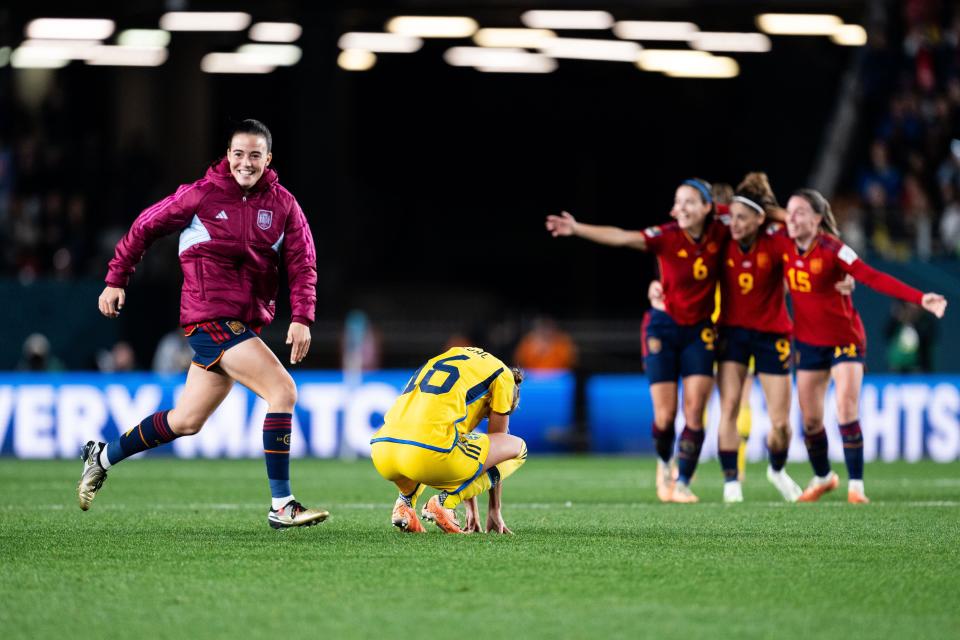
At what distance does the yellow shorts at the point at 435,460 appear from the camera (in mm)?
7195

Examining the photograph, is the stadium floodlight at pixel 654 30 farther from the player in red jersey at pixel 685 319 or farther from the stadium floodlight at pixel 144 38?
the player in red jersey at pixel 685 319

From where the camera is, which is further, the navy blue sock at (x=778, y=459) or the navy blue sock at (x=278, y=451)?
the navy blue sock at (x=778, y=459)

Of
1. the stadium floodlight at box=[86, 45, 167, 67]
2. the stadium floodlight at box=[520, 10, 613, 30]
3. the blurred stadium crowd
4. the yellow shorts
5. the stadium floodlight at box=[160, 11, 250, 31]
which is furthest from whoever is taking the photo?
the stadium floodlight at box=[86, 45, 167, 67]

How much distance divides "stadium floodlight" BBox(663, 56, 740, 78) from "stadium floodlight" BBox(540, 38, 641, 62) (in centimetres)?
100

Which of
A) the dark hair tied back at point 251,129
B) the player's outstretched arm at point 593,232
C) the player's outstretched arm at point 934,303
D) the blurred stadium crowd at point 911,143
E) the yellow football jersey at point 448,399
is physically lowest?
the yellow football jersey at point 448,399

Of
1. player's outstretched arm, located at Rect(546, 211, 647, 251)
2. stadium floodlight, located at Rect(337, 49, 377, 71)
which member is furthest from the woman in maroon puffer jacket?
stadium floodlight, located at Rect(337, 49, 377, 71)

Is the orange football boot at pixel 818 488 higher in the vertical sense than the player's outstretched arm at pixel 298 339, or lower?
lower

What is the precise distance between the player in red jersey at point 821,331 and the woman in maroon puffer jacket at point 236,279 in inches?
153

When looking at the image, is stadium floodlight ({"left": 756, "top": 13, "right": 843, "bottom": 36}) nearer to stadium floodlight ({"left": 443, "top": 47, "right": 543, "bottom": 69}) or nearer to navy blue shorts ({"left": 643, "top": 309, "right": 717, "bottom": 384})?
stadium floodlight ({"left": 443, "top": 47, "right": 543, "bottom": 69})

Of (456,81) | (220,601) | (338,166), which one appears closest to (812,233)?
(220,601)

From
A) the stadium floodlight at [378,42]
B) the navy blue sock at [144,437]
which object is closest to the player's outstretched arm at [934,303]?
the navy blue sock at [144,437]

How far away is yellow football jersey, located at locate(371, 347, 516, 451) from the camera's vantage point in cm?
723

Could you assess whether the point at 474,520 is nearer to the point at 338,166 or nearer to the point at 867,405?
the point at 867,405

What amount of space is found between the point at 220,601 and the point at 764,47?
22.1 m
